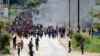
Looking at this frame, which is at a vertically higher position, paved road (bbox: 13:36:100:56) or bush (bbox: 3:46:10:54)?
bush (bbox: 3:46:10:54)

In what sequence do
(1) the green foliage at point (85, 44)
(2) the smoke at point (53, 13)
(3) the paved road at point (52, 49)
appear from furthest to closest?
(2) the smoke at point (53, 13) < (1) the green foliage at point (85, 44) < (3) the paved road at point (52, 49)

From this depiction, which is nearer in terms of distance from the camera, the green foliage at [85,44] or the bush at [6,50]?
the bush at [6,50]

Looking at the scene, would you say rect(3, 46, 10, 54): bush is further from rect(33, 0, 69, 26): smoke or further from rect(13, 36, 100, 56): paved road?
rect(33, 0, 69, 26): smoke

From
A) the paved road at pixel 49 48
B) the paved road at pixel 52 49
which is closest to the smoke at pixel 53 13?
the paved road at pixel 49 48

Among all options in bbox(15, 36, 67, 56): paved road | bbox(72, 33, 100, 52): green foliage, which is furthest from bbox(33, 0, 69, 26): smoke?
bbox(72, 33, 100, 52): green foliage

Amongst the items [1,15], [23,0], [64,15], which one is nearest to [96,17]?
[1,15]

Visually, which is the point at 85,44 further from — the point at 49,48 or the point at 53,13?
the point at 53,13

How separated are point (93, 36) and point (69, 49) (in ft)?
71.8

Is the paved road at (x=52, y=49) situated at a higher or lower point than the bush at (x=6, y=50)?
lower

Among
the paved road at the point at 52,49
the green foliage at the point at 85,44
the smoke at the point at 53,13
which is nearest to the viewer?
the paved road at the point at 52,49

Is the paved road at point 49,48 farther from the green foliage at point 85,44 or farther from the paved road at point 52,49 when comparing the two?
the green foliage at point 85,44

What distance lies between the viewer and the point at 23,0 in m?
152

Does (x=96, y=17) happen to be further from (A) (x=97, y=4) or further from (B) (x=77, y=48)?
(B) (x=77, y=48)

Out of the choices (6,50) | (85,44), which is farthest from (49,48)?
(6,50)
